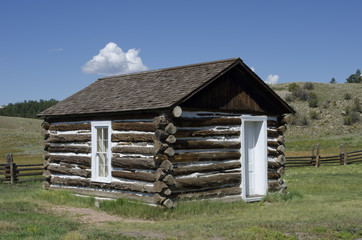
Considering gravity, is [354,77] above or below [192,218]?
above

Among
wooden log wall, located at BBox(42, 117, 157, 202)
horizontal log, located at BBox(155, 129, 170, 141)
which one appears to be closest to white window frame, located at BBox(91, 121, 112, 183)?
wooden log wall, located at BBox(42, 117, 157, 202)

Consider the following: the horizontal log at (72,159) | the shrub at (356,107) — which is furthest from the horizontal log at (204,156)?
the shrub at (356,107)

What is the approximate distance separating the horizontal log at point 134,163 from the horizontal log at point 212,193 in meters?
1.06

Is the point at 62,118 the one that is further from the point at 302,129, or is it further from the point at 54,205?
the point at 302,129

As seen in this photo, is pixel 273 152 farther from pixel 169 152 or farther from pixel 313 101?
pixel 313 101

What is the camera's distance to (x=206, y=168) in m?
12.4

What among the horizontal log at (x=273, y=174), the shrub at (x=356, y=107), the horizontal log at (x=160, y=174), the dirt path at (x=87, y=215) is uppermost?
the shrub at (x=356, y=107)

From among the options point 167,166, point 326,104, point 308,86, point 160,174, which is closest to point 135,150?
point 160,174

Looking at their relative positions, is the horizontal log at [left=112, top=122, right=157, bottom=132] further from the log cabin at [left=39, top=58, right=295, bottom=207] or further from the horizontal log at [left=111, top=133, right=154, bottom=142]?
the horizontal log at [left=111, top=133, right=154, bottom=142]

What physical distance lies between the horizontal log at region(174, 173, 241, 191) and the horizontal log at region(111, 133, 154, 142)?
1.30 metres

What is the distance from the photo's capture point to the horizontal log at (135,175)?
458 inches

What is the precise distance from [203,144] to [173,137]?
1.34m

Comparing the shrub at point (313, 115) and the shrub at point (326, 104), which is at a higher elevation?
the shrub at point (326, 104)

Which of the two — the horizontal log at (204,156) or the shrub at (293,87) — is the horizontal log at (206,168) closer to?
the horizontal log at (204,156)
